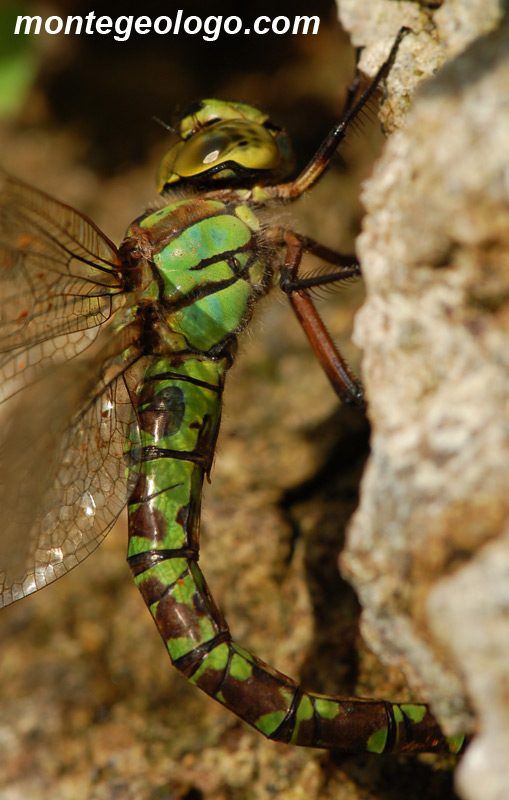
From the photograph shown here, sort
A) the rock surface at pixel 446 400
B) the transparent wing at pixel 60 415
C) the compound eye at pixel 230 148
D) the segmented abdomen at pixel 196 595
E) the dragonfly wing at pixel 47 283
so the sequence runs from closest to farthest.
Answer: the rock surface at pixel 446 400 < the segmented abdomen at pixel 196 595 < the dragonfly wing at pixel 47 283 < the transparent wing at pixel 60 415 < the compound eye at pixel 230 148

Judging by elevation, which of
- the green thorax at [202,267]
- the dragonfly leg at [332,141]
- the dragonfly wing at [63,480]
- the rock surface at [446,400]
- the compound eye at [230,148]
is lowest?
the rock surface at [446,400]

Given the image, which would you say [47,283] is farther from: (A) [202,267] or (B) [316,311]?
(B) [316,311]

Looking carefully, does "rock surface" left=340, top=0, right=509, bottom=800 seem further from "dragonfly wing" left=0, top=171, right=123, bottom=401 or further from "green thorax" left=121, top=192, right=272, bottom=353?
"dragonfly wing" left=0, top=171, right=123, bottom=401

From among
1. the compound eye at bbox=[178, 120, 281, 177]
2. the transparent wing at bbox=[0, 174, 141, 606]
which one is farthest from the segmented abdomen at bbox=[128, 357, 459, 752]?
the compound eye at bbox=[178, 120, 281, 177]

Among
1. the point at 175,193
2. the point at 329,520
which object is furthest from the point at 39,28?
the point at 329,520

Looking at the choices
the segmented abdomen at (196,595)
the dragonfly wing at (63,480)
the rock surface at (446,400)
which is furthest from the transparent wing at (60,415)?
the rock surface at (446,400)

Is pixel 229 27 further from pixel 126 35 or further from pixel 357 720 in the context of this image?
pixel 357 720

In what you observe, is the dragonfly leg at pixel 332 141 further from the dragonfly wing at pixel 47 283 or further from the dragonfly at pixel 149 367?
the dragonfly wing at pixel 47 283

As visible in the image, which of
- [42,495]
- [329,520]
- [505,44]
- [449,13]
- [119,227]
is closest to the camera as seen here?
[505,44]
